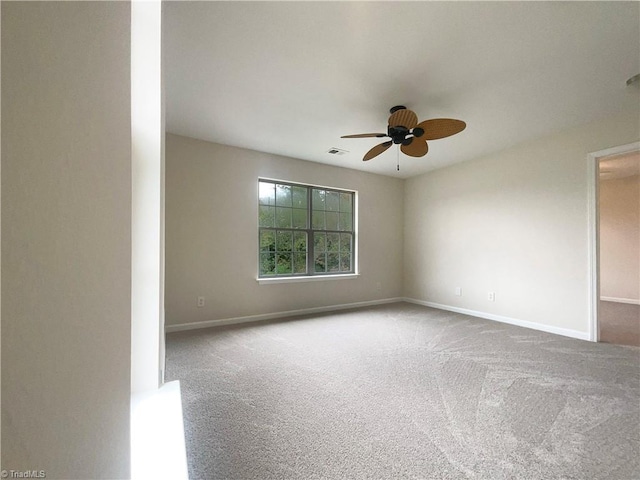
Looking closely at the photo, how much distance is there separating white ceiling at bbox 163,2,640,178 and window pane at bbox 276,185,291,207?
1.07 m

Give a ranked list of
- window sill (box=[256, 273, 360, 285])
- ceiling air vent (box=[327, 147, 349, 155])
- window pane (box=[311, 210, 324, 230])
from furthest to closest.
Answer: window pane (box=[311, 210, 324, 230]), window sill (box=[256, 273, 360, 285]), ceiling air vent (box=[327, 147, 349, 155])

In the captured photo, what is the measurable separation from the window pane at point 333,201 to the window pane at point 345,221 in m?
0.17

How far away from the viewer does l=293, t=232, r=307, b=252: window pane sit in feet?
13.7

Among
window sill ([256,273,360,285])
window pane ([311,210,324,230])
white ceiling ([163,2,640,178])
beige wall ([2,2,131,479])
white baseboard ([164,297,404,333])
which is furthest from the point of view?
window pane ([311,210,324,230])

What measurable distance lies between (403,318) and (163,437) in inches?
137

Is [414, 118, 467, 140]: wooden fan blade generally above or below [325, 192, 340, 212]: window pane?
above

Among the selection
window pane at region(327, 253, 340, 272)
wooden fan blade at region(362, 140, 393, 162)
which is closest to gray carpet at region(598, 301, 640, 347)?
wooden fan blade at region(362, 140, 393, 162)

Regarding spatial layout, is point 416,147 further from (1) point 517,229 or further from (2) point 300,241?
(2) point 300,241

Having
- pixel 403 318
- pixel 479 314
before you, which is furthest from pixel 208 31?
pixel 479 314

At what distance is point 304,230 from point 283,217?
0.41 m

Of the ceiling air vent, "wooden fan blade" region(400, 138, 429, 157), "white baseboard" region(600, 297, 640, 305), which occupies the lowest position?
"white baseboard" region(600, 297, 640, 305)

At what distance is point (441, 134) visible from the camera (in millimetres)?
2299

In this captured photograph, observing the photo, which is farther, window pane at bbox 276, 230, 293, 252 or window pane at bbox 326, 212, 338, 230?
window pane at bbox 326, 212, 338, 230

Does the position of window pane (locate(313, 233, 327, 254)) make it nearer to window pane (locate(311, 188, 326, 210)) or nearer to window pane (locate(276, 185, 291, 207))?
window pane (locate(311, 188, 326, 210))
